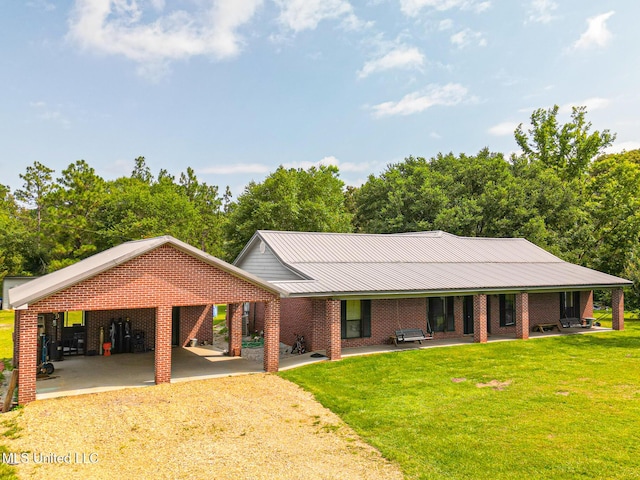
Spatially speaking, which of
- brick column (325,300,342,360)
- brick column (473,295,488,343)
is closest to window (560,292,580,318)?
brick column (473,295,488,343)

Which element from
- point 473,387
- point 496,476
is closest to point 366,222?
point 473,387

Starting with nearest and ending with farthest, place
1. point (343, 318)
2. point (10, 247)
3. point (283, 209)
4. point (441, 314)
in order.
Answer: point (343, 318) < point (441, 314) < point (283, 209) < point (10, 247)

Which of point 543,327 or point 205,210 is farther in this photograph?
point 205,210

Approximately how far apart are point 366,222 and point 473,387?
34.8 m

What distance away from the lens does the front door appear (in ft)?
74.8

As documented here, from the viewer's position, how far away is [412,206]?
40.4 m

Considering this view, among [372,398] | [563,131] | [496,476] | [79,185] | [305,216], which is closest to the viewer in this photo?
[496,476]

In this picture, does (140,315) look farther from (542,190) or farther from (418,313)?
(542,190)

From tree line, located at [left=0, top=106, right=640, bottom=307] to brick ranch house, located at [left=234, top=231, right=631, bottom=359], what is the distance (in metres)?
11.7

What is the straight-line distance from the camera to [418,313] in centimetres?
2114

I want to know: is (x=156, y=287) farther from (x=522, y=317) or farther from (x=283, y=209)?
(x=283, y=209)

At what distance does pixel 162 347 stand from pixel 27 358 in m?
3.38

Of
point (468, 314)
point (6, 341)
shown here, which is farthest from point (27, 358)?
point (468, 314)

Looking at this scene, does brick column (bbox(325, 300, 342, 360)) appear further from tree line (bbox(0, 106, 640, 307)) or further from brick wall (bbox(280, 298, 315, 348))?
tree line (bbox(0, 106, 640, 307))
